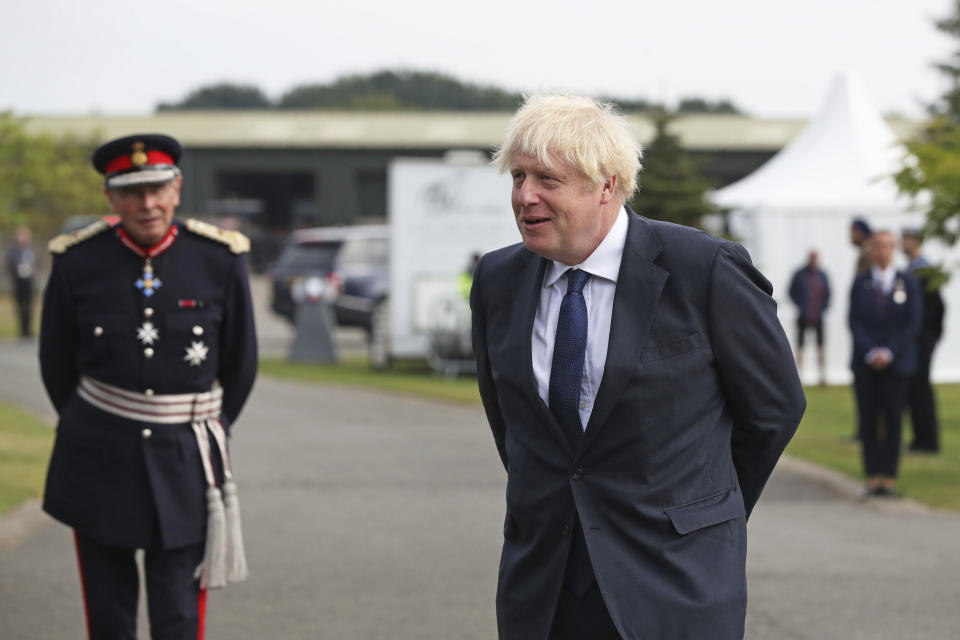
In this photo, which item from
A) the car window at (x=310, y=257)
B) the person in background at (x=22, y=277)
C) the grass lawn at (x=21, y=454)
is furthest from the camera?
the car window at (x=310, y=257)

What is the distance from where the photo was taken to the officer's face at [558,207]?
3186mm

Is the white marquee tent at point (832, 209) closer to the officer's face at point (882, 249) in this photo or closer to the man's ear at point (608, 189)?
the officer's face at point (882, 249)

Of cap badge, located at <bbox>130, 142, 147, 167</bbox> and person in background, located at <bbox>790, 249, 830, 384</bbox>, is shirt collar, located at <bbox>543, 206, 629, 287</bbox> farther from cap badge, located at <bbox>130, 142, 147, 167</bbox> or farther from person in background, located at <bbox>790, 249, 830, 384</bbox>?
person in background, located at <bbox>790, 249, 830, 384</bbox>

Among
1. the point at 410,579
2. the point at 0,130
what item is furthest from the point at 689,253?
the point at 0,130

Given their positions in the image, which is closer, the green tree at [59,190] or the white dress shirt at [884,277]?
the white dress shirt at [884,277]

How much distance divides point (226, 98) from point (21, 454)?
11605 cm

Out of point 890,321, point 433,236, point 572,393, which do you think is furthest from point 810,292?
point 572,393

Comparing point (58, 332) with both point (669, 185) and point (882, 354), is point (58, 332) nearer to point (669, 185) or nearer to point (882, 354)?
point (882, 354)

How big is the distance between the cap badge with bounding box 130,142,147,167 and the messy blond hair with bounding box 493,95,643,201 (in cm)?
184

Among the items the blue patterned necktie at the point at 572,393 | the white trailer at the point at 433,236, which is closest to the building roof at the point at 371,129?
the white trailer at the point at 433,236

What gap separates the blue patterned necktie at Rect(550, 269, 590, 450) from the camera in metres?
3.27

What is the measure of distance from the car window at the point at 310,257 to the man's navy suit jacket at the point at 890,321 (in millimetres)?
15005

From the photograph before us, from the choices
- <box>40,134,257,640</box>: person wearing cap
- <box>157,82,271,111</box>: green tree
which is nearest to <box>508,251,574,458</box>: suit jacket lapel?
<box>40,134,257,640</box>: person wearing cap

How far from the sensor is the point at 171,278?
15.8 feet
